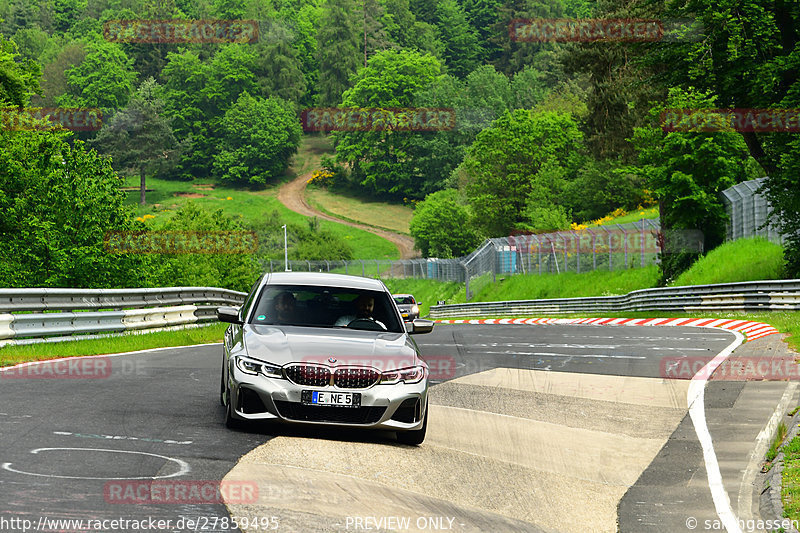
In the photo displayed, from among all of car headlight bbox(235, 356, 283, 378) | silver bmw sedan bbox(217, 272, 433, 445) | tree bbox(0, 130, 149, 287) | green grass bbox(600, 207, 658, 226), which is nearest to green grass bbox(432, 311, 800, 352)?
silver bmw sedan bbox(217, 272, 433, 445)

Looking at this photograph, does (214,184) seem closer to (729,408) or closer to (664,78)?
(664,78)

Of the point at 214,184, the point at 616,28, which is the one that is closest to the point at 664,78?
the point at 616,28

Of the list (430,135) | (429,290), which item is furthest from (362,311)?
(430,135)

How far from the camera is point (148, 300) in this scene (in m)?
23.3

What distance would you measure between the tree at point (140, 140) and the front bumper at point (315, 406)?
476 feet

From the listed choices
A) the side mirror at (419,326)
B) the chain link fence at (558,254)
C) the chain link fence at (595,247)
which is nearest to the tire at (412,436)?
the side mirror at (419,326)

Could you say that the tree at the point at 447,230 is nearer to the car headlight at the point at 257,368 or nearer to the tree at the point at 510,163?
the tree at the point at 510,163

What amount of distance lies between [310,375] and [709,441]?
4.03 m

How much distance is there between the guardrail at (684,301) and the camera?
29.6m

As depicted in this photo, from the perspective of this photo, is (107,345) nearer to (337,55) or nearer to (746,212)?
(746,212)

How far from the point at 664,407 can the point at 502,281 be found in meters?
51.1

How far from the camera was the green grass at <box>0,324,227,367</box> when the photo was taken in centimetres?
1598

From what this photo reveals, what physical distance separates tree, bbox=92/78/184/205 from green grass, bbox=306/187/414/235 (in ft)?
76.4

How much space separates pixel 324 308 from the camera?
1037 centimetres
